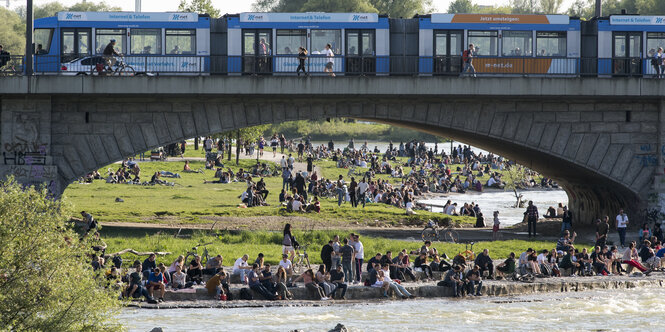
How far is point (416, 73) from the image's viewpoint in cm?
3209

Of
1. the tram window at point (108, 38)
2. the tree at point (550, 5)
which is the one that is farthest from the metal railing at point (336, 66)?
the tree at point (550, 5)

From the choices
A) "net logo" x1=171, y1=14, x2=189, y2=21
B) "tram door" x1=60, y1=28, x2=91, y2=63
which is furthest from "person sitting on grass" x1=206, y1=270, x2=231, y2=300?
"tram door" x1=60, y1=28, x2=91, y2=63

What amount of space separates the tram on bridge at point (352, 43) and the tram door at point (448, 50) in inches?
1.3

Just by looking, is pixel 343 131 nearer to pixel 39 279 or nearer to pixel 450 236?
pixel 450 236

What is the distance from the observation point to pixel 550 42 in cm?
3316

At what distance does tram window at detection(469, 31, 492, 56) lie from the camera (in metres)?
Answer: 33.0

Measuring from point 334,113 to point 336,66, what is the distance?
65.0 inches

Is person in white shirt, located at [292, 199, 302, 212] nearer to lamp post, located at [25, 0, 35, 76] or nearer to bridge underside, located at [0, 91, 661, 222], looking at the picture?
bridge underside, located at [0, 91, 661, 222]

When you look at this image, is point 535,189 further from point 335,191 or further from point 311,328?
point 311,328

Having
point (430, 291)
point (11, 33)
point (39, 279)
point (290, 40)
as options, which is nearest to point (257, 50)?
point (290, 40)

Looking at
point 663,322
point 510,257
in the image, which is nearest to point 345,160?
point 510,257

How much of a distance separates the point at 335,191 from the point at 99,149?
17617mm

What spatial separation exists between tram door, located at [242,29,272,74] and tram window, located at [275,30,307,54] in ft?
1.19

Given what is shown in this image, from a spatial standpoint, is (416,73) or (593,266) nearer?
(593,266)
